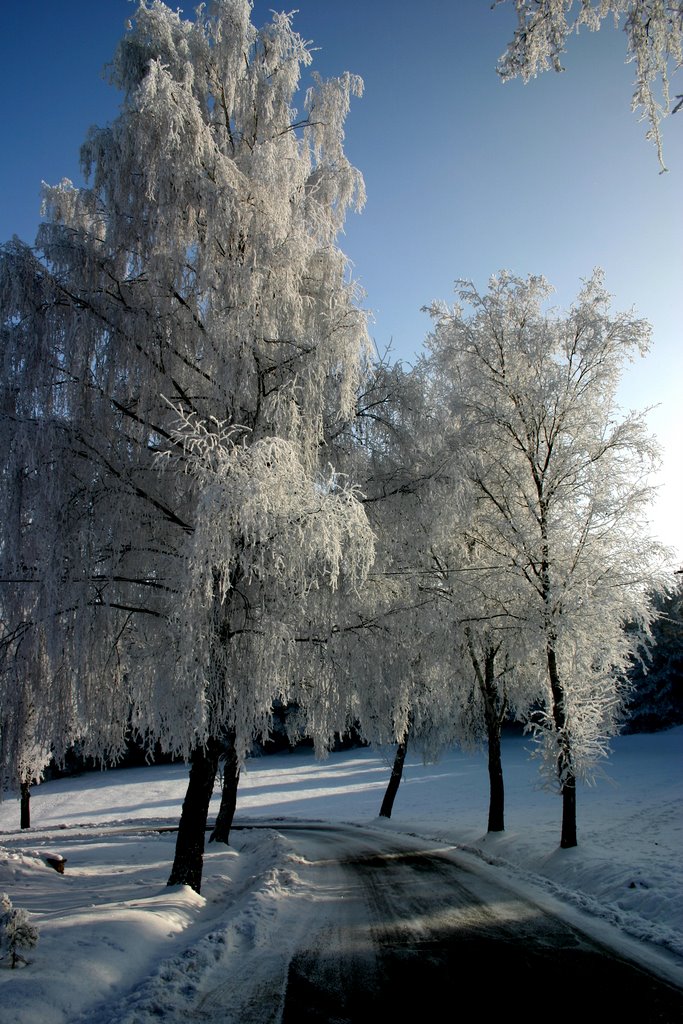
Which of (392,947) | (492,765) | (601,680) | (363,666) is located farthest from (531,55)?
(492,765)

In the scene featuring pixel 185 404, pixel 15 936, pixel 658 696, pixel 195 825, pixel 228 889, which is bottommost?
pixel 658 696

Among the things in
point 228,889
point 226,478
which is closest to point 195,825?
point 228,889

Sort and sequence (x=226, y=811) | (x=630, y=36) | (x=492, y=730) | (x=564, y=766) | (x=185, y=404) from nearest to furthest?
(x=630, y=36) → (x=185, y=404) → (x=564, y=766) → (x=492, y=730) → (x=226, y=811)

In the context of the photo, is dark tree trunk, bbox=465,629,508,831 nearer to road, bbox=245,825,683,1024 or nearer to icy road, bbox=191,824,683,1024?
road, bbox=245,825,683,1024

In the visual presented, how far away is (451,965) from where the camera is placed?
16.0ft

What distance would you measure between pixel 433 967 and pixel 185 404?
21.6 ft

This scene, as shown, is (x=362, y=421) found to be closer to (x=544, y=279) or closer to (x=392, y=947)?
(x=544, y=279)

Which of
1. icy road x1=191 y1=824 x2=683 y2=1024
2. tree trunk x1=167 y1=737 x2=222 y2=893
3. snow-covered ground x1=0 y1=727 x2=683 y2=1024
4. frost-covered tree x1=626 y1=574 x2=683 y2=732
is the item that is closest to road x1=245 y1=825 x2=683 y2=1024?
icy road x1=191 y1=824 x2=683 y2=1024

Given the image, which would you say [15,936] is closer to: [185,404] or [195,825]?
[195,825]

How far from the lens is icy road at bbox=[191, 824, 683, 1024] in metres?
3.99

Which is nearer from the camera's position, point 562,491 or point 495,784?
point 562,491

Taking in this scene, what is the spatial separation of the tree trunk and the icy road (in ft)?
4.32

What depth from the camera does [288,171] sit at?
298 inches

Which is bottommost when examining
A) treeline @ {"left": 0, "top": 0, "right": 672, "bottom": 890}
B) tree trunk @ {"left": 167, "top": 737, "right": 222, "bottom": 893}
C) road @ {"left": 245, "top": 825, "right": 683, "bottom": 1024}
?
road @ {"left": 245, "top": 825, "right": 683, "bottom": 1024}
